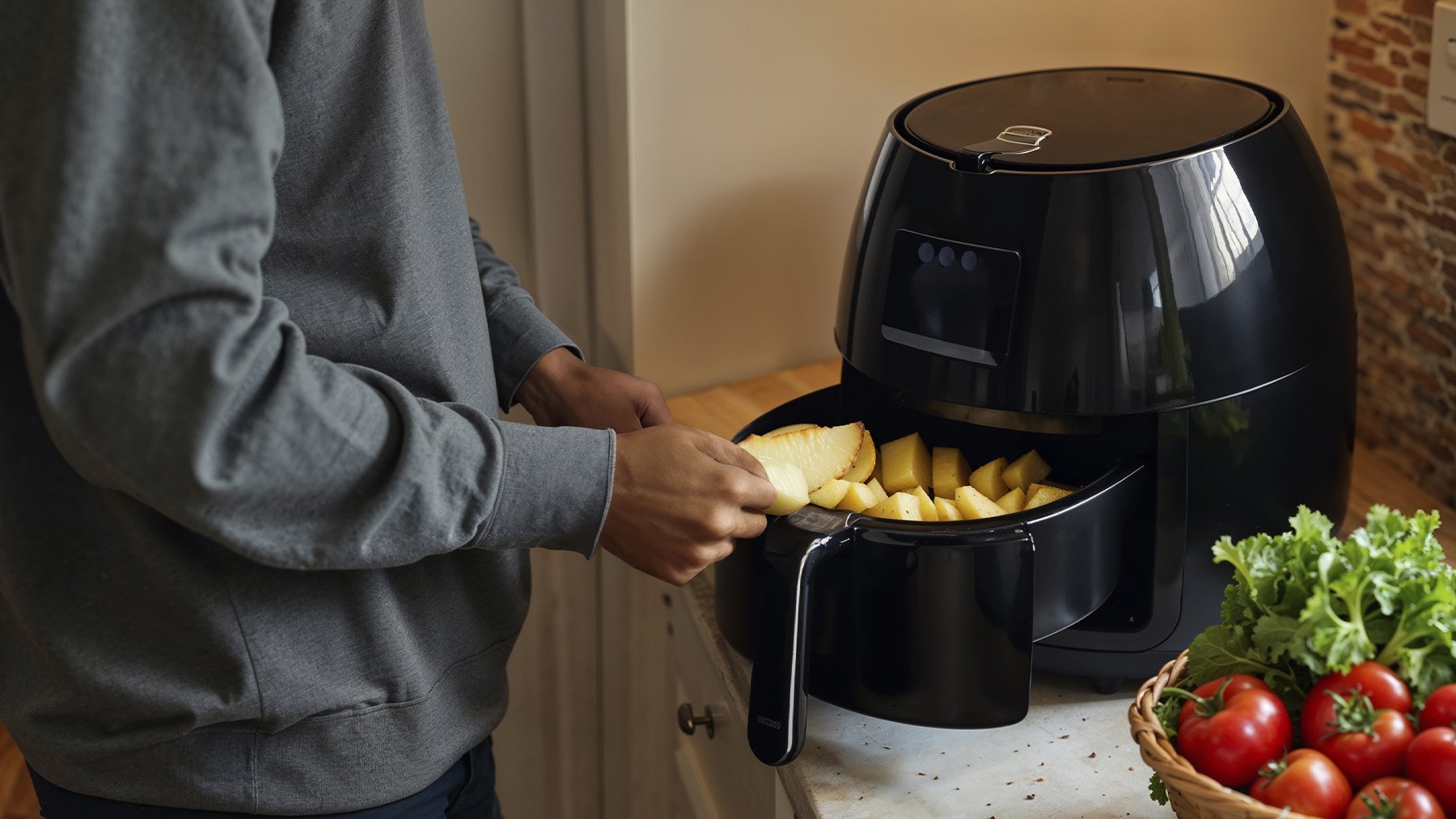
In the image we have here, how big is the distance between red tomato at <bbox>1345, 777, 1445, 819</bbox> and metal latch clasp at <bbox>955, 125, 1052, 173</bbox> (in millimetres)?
410

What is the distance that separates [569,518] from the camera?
26.6 inches

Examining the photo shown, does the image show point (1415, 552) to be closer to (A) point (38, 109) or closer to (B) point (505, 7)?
(A) point (38, 109)

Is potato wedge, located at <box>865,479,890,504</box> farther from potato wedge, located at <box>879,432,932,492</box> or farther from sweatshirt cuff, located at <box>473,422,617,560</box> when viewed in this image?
sweatshirt cuff, located at <box>473,422,617,560</box>

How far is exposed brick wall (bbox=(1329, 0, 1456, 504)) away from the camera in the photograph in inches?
42.0

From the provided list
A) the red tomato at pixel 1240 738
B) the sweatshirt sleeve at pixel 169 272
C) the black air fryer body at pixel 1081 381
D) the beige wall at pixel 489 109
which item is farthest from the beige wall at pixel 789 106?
the red tomato at pixel 1240 738

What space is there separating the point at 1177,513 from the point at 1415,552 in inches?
6.7

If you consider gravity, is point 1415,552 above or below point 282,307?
below

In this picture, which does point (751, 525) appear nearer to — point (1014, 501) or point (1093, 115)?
point (1014, 501)

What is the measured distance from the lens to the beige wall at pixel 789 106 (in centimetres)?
115

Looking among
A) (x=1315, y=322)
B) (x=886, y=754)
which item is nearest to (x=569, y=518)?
(x=886, y=754)

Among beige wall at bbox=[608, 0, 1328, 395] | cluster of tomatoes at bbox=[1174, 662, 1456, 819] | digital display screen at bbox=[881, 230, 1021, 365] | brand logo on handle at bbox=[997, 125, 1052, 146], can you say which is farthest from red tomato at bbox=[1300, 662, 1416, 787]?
beige wall at bbox=[608, 0, 1328, 395]

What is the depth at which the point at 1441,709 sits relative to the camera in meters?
0.57

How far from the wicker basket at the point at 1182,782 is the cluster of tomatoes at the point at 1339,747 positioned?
12 mm

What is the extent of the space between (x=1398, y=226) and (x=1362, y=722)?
703 millimetres
